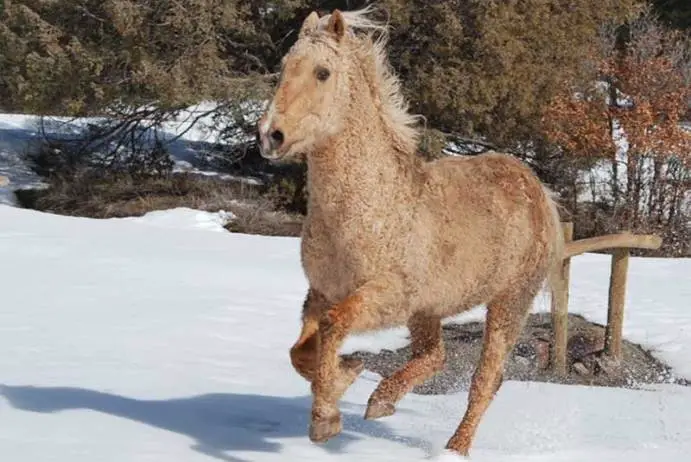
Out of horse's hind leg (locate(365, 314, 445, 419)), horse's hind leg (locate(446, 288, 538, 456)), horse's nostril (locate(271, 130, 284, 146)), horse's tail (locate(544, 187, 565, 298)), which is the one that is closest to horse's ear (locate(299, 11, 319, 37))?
horse's nostril (locate(271, 130, 284, 146))

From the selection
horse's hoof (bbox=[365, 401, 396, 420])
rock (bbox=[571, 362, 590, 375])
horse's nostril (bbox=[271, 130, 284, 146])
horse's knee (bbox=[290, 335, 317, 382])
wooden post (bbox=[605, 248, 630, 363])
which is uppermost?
horse's nostril (bbox=[271, 130, 284, 146])

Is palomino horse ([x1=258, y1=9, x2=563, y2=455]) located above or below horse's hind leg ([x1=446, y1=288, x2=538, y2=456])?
above

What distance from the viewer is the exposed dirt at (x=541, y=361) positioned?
30.5 feet

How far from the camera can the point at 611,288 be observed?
9.92 m

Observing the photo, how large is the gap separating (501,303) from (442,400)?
5.27 ft

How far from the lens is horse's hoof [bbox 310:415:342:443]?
509cm

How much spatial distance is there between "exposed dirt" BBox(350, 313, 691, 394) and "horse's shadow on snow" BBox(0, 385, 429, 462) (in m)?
2.14

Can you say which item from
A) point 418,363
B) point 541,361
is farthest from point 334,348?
point 541,361

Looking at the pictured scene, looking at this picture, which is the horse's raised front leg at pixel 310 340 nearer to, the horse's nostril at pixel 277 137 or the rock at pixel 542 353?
the horse's nostril at pixel 277 137

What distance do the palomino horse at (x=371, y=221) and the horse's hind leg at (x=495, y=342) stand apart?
0.5 inches

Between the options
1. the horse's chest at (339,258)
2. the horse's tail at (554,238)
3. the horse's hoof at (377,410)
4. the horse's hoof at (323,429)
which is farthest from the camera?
the horse's tail at (554,238)

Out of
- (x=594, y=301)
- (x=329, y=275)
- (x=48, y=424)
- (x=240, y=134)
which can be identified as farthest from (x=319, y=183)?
(x=240, y=134)

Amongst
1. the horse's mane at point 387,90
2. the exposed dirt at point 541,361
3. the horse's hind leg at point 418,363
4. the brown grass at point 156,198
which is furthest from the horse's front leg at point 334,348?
the brown grass at point 156,198

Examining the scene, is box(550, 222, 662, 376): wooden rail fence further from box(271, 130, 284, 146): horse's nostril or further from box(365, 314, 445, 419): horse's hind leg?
box(271, 130, 284, 146): horse's nostril
